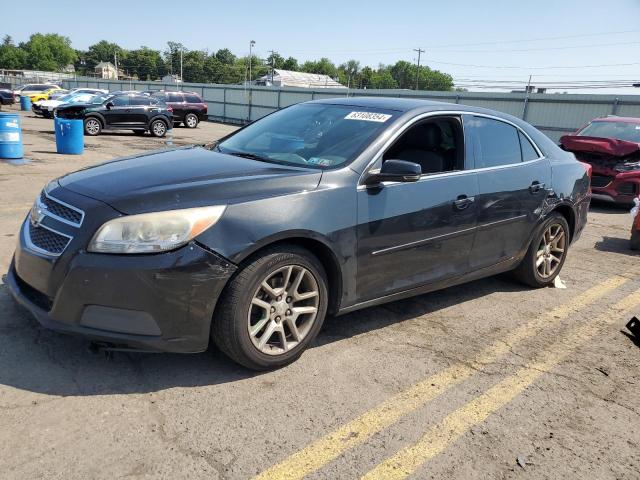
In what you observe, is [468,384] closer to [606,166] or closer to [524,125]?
[524,125]

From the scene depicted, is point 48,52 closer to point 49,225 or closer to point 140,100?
point 140,100

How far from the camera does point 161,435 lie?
103 inches

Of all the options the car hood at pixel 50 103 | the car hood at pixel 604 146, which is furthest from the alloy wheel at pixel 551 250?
the car hood at pixel 50 103

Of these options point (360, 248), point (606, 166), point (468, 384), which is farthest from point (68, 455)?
point (606, 166)

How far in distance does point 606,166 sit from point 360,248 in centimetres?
797

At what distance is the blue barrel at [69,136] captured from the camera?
13.7m

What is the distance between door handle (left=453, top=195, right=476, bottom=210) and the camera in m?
4.04

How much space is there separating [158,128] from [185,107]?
5867mm

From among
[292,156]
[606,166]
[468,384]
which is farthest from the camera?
[606,166]

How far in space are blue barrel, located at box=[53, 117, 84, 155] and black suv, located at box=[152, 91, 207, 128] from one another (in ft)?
39.9

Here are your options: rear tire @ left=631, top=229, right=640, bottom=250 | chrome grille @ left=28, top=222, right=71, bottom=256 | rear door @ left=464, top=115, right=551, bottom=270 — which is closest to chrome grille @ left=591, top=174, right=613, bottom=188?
rear tire @ left=631, top=229, right=640, bottom=250

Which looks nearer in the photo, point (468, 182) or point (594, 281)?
point (468, 182)

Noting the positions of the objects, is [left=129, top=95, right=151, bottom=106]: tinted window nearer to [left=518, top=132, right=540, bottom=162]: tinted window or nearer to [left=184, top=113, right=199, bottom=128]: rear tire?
[left=184, top=113, right=199, bottom=128]: rear tire

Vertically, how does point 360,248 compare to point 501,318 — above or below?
above
